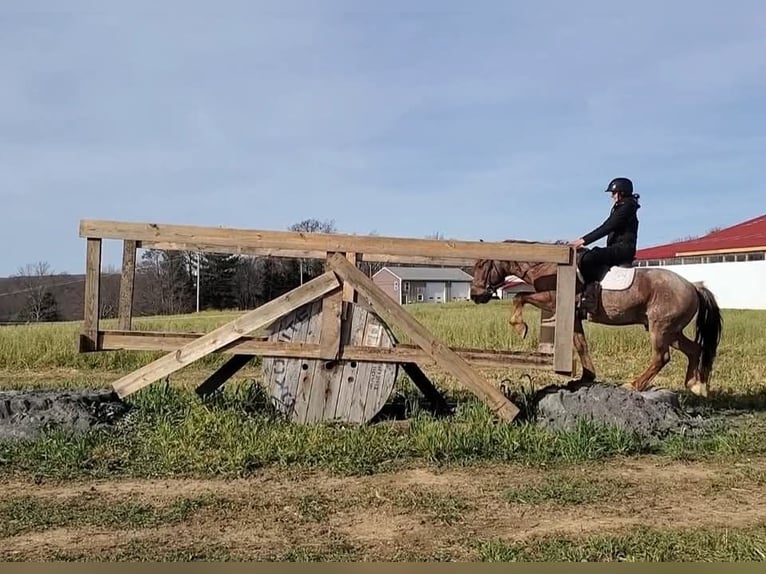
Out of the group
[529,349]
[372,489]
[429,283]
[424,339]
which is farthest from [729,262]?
[372,489]

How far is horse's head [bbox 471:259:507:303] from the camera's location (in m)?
9.23

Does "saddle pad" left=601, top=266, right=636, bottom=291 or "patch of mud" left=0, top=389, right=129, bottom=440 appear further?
"saddle pad" left=601, top=266, right=636, bottom=291

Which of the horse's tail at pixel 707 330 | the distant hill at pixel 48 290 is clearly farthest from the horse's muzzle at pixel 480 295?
the distant hill at pixel 48 290

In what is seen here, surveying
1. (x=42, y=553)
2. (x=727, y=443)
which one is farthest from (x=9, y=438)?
(x=727, y=443)

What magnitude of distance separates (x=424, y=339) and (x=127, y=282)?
307cm

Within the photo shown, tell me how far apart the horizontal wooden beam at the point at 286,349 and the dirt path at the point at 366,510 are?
142 centimetres

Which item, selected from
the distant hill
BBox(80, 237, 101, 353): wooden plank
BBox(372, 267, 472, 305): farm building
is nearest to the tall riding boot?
BBox(80, 237, 101, 353): wooden plank

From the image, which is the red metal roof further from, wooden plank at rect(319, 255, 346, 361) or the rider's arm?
wooden plank at rect(319, 255, 346, 361)

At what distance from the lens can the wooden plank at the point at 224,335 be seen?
6.98m

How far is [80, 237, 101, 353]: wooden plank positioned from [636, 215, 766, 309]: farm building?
34.6m

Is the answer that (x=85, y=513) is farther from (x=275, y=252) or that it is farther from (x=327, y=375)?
(x=275, y=252)

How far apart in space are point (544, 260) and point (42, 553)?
4.93 metres

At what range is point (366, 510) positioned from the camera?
4941mm

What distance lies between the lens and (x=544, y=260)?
719cm
